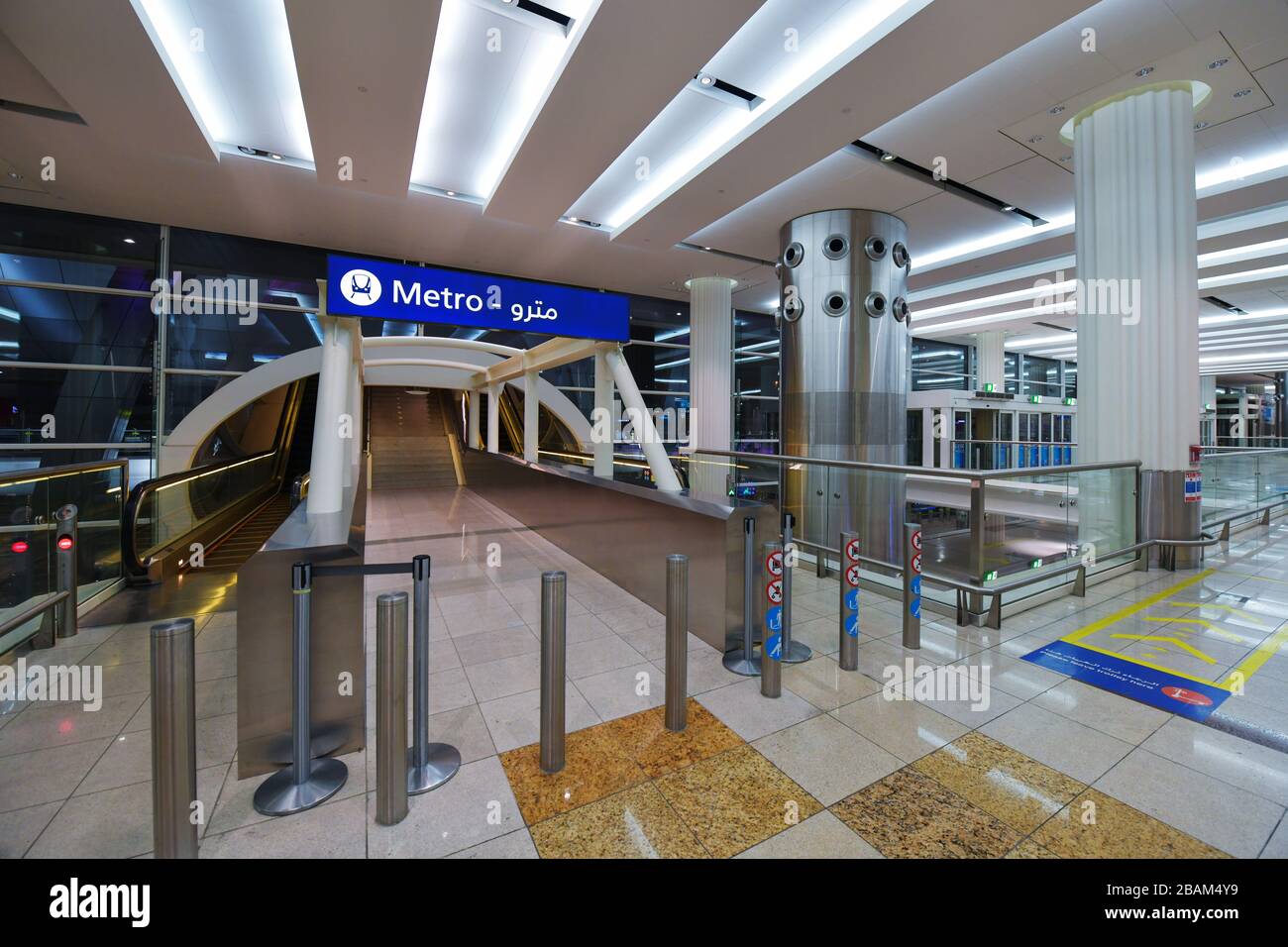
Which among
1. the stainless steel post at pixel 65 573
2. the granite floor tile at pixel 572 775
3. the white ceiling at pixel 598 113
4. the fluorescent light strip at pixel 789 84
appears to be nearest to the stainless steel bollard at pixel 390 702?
the granite floor tile at pixel 572 775

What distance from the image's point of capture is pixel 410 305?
4.27m

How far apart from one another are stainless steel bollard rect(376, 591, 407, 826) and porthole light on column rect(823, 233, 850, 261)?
8.16 metres

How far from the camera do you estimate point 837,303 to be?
8.12m

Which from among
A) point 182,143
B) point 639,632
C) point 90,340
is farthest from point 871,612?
point 90,340

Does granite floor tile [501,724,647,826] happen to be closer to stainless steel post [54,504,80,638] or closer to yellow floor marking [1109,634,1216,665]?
stainless steel post [54,504,80,638]

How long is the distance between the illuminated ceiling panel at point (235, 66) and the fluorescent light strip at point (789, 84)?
399 centimetres

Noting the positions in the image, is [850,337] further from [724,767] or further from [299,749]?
[299,749]

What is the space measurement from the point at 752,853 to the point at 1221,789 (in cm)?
217

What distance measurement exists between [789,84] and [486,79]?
3.27m

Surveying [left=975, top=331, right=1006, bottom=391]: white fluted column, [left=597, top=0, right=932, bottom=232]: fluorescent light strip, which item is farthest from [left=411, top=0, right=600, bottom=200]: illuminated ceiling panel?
[left=975, top=331, right=1006, bottom=391]: white fluted column

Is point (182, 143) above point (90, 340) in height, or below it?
above

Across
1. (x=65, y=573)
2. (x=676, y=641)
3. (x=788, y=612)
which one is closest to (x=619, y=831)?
(x=676, y=641)
